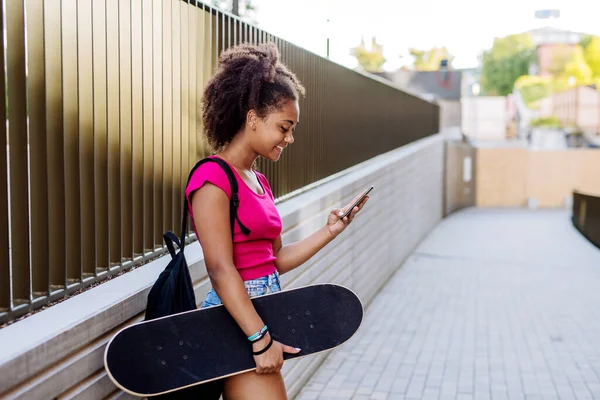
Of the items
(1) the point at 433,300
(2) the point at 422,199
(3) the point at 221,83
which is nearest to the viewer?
(3) the point at 221,83

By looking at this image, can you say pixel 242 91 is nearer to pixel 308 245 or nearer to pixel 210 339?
pixel 308 245

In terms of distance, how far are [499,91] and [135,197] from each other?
488ft

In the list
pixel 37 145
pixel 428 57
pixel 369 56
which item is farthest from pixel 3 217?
pixel 428 57

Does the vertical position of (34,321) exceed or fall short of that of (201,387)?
it exceeds it

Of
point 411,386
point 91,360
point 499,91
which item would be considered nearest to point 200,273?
point 91,360

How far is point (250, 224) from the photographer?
274cm

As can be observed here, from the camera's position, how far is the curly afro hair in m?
2.87

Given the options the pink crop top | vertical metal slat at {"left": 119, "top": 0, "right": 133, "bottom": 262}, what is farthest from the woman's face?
vertical metal slat at {"left": 119, "top": 0, "right": 133, "bottom": 262}

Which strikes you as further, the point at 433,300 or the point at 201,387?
the point at 433,300

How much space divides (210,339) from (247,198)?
18.1 inches

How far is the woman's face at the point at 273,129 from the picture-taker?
2.86 metres

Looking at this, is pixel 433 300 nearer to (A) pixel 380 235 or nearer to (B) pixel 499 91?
(A) pixel 380 235

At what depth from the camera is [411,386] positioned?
19.7 feet

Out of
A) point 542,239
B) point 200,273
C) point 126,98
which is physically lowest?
point 542,239
